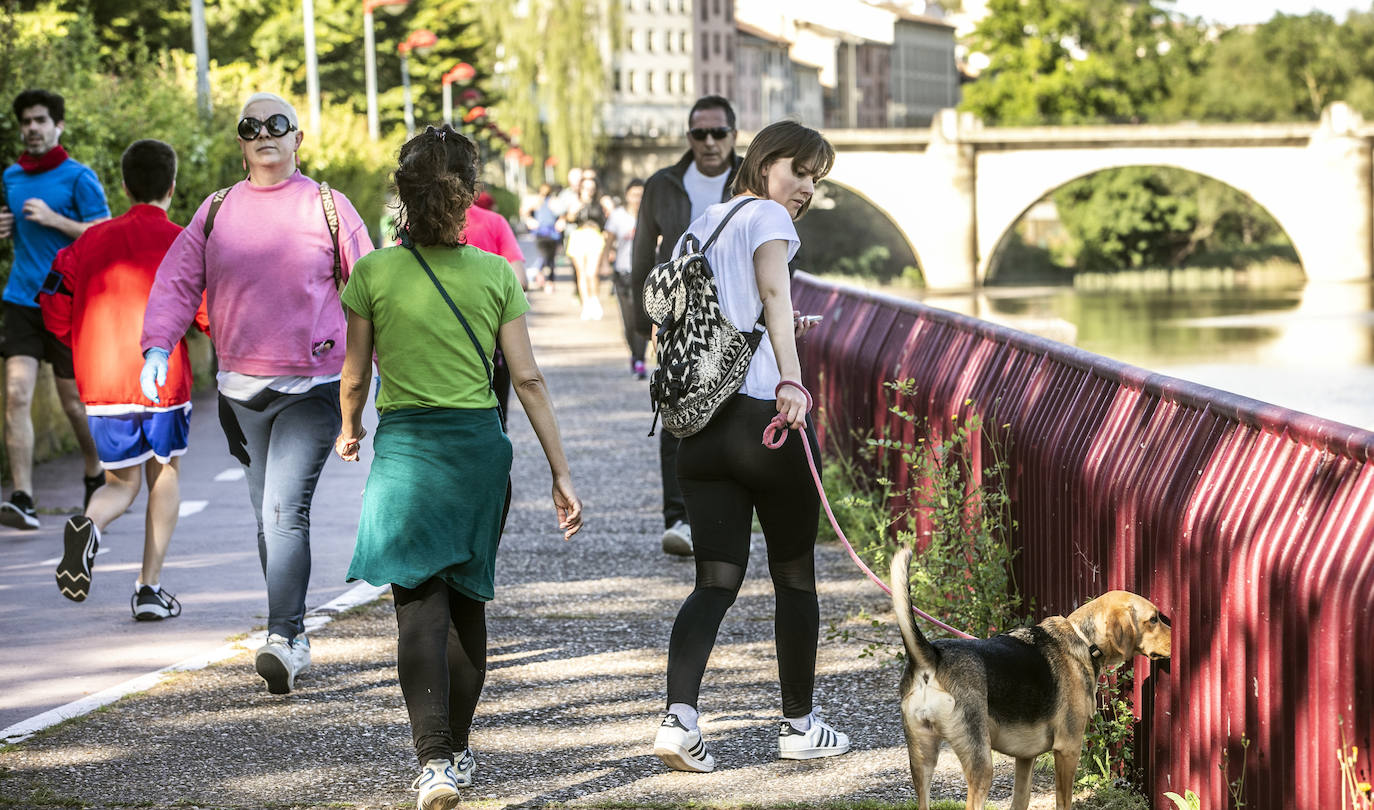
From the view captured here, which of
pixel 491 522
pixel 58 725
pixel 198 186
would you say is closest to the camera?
pixel 491 522

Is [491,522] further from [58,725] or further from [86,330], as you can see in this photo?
[86,330]

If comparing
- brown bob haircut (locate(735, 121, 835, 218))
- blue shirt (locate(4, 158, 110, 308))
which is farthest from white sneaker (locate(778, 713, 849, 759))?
blue shirt (locate(4, 158, 110, 308))

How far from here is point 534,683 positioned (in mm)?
6273

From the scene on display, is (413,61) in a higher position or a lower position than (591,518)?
higher

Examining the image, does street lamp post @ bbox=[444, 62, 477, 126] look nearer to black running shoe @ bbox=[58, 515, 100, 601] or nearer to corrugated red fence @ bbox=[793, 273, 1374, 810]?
black running shoe @ bbox=[58, 515, 100, 601]

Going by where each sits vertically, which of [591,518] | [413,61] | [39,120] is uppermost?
[413,61]

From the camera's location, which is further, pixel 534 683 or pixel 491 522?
pixel 534 683

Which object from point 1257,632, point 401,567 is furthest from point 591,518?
point 1257,632

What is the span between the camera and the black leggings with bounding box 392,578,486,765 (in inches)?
186

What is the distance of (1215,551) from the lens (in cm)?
420

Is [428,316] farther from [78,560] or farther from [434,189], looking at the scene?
[78,560]

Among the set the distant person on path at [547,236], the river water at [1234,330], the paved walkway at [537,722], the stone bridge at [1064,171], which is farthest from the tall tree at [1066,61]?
the paved walkway at [537,722]

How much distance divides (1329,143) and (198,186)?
61.1 metres

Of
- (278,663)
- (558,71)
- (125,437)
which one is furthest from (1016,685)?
(558,71)
